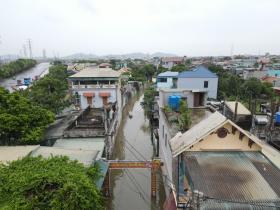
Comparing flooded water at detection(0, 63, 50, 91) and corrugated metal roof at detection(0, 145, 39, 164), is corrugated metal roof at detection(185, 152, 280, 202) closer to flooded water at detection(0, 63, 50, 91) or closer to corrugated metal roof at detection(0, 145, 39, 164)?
corrugated metal roof at detection(0, 145, 39, 164)

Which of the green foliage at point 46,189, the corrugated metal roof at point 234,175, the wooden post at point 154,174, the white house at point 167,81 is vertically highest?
the corrugated metal roof at point 234,175

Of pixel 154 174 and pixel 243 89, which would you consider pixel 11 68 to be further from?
pixel 154 174

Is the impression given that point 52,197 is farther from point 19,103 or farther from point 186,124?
point 19,103

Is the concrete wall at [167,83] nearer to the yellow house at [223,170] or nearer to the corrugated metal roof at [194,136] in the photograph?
the yellow house at [223,170]

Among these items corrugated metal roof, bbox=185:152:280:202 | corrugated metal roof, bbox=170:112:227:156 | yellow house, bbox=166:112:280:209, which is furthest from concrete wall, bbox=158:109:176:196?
corrugated metal roof, bbox=185:152:280:202

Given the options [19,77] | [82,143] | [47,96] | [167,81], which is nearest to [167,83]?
[167,81]

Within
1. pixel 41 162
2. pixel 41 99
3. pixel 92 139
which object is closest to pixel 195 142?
pixel 41 162

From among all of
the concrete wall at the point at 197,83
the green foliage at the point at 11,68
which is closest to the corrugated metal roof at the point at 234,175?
the concrete wall at the point at 197,83
